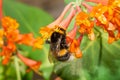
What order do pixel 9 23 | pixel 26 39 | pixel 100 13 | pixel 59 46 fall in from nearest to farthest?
1. pixel 100 13
2. pixel 59 46
3. pixel 9 23
4. pixel 26 39

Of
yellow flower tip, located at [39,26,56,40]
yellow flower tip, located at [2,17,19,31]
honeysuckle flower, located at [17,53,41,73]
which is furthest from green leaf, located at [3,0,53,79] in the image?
yellow flower tip, located at [39,26,56,40]

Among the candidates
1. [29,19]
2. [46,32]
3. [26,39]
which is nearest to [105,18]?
[46,32]

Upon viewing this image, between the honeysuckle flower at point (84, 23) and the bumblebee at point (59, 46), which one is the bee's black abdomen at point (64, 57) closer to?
the bumblebee at point (59, 46)

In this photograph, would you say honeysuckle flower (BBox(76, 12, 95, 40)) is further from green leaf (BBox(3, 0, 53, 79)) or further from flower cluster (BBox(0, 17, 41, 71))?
green leaf (BBox(3, 0, 53, 79))

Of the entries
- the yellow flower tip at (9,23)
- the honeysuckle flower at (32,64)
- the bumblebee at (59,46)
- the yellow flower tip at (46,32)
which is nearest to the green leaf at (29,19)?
the honeysuckle flower at (32,64)

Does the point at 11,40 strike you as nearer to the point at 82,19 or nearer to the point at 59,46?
the point at 59,46

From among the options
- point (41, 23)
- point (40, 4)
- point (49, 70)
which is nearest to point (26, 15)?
point (41, 23)
